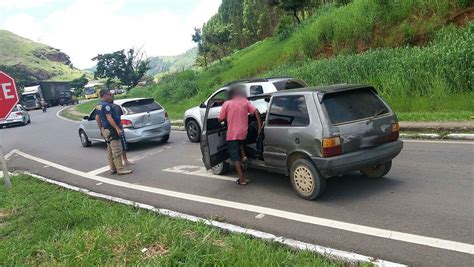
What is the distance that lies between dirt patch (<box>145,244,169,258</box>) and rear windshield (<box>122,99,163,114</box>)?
795cm

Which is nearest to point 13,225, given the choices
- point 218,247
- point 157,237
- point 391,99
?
point 157,237

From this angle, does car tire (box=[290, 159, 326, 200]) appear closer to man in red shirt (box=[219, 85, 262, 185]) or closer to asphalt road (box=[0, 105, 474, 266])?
asphalt road (box=[0, 105, 474, 266])

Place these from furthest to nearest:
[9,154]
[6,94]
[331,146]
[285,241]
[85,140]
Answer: [9,154] → [85,140] → [6,94] → [331,146] → [285,241]

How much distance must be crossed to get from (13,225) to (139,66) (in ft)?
159

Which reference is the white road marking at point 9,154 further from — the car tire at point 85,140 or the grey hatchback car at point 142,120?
the grey hatchback car at point 142,120

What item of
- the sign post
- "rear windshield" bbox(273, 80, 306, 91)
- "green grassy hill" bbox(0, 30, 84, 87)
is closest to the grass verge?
the sign post

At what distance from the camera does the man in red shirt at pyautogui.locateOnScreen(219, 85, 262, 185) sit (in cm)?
639

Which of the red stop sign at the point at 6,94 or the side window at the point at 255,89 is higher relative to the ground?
the red stop sign at the point at 6,94

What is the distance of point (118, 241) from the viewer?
4348 mm

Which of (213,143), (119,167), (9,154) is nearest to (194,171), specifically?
(213,143)

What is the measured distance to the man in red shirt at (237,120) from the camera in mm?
6391

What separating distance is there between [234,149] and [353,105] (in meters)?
2.05

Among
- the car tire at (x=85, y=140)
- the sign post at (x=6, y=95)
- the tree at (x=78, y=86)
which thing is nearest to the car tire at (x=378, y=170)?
Result: the sign post at (x=6, y=95)

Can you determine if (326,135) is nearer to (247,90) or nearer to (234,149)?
(234,149)
